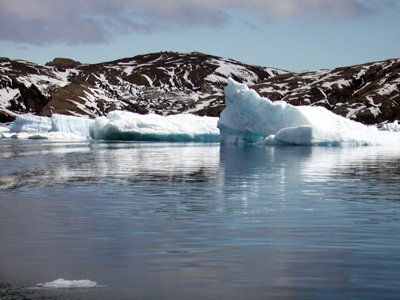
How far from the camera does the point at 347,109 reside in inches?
7579

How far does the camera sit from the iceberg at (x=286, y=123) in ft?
206

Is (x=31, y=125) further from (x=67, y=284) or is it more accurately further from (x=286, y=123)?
(x=67, y=284)

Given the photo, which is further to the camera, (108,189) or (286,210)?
(108,189)

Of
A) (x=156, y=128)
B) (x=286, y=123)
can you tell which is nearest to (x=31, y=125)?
(x=156, y=128)

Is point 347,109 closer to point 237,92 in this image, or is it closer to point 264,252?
point 237,92

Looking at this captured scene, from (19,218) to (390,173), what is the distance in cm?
2131

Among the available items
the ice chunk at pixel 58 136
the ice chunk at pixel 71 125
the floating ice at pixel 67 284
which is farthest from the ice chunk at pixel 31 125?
the floating ice at pixel 67 284

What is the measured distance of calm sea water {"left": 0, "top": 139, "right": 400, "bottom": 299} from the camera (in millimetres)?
9438

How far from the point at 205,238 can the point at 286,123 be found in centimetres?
5245

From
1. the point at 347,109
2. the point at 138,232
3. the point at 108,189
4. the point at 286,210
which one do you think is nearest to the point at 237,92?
the point at 108,189

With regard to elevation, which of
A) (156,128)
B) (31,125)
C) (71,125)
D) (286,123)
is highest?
(31,125)

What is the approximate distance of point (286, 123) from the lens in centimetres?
6481

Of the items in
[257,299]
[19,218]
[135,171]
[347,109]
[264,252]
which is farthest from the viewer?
[347,109]

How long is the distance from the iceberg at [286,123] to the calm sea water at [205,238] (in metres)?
36.7
